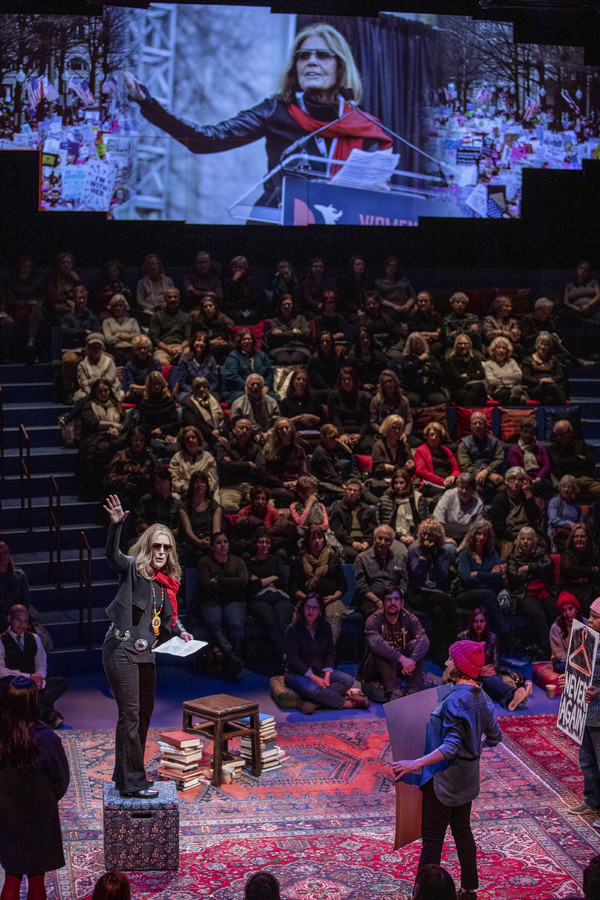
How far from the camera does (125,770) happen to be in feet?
21.7

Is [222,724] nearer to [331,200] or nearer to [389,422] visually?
[389,422]

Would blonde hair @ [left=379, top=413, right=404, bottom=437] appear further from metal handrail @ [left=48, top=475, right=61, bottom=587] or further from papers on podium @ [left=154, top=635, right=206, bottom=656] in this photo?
papers on podium @ [left=154, top=635, right=206, bottom=656]

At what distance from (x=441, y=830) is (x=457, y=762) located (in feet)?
1.18

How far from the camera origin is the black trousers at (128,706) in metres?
6.52

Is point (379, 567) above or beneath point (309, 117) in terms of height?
beneath

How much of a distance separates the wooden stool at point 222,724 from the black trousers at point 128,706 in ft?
4.03

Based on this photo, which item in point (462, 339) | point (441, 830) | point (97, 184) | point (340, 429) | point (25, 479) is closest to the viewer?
point (441, 830)

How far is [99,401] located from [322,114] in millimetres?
5196

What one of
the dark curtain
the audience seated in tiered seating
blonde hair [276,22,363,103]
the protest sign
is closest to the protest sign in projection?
the audience seated in tiered seating

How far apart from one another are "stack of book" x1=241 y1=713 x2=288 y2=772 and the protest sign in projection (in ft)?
6.10

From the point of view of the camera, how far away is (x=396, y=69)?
48.9ft

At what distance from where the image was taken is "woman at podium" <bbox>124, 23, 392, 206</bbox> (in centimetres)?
1444

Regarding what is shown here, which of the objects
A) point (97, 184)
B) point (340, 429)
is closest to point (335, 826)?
point (340, 429)

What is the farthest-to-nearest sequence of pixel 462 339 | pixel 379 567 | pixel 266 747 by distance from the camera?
pixel 462 339 → pixel 379 567 → pixel 266 747
